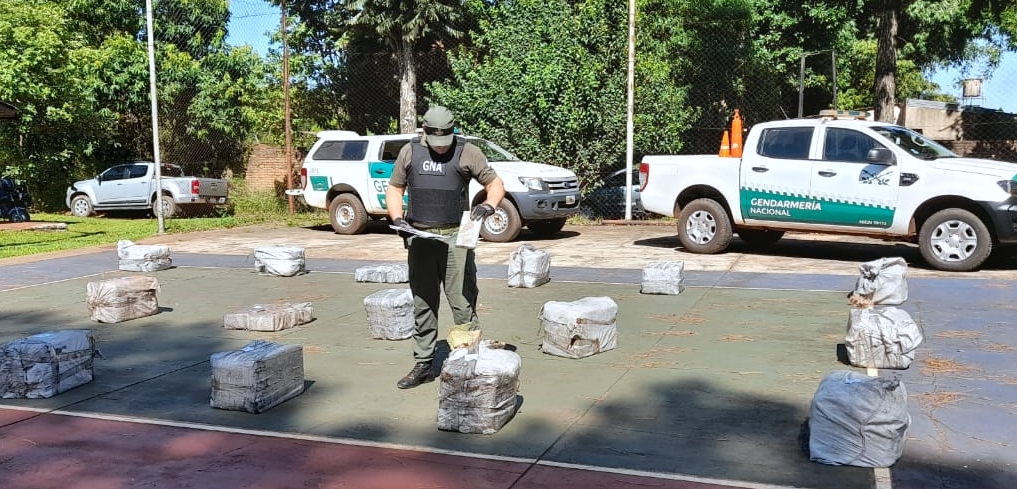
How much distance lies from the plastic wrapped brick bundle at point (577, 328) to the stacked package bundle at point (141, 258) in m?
7.42

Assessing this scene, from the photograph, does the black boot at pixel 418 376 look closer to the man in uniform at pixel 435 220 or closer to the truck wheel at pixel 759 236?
the man in uniform at pixel 435 220

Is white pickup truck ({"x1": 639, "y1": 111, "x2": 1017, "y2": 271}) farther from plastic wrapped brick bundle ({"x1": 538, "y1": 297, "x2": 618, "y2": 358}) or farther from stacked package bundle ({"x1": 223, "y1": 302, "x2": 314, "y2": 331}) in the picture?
stacked package bundle ({"x1": 223, "y1": 302, "x2": 314, "y2": 331})

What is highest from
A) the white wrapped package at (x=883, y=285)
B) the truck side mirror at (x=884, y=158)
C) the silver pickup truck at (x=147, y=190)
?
the truck side mirror at (x=884, y=158)

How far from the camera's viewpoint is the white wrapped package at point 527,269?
9.56m

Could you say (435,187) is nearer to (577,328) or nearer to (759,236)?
(577,328)

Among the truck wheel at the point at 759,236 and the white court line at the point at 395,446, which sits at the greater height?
the truck wheel at the point at 759,236

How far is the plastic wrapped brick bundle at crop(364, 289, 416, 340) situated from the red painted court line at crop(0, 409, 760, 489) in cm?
241

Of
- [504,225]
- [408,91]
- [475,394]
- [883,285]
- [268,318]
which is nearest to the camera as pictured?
[475,394]

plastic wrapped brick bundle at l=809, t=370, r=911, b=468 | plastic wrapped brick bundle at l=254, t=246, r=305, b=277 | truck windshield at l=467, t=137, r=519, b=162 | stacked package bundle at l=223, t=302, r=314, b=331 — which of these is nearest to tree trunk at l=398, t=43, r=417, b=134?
truck windshield at l=467, t=137, r=519, b=162

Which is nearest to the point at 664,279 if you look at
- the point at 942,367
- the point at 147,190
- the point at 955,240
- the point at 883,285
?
the point at 883,285

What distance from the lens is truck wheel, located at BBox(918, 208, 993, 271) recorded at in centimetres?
980

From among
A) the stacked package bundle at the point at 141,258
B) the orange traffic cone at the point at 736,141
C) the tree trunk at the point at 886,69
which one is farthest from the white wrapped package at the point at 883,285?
the tree trunk at the point at 886,69

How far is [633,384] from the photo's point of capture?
5.59 meters

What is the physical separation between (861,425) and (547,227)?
11442mm
